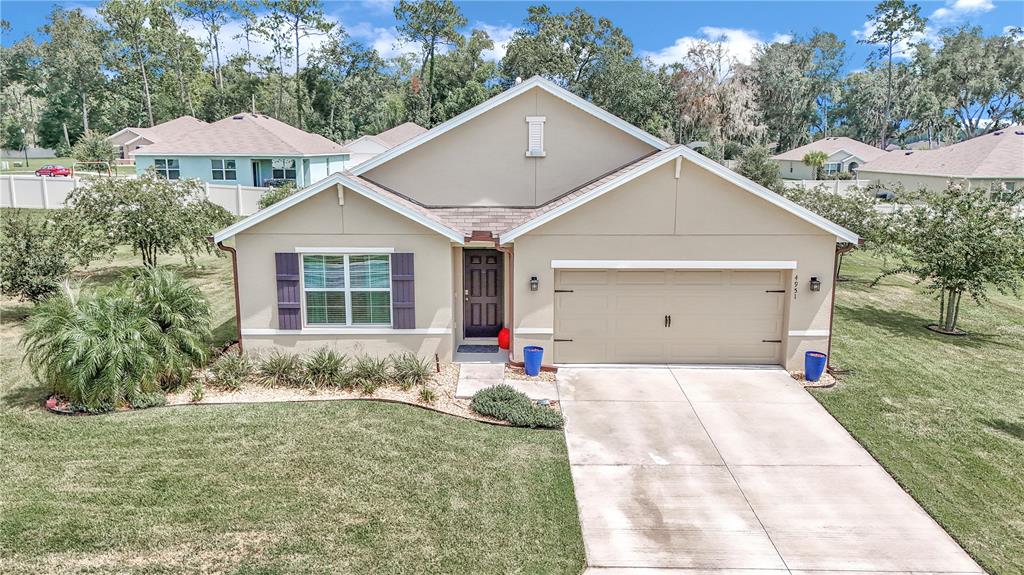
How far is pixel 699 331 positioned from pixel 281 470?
8222mm

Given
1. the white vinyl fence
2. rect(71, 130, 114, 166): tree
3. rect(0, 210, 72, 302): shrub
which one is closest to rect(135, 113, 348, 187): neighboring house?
the white vinyl fence

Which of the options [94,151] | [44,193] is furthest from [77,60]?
[44,193]

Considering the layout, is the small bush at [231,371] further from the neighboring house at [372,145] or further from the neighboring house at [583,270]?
the neighboring house at [372,145]

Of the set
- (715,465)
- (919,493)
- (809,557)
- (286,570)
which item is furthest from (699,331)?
(286,570)

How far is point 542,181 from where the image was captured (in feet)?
48.9

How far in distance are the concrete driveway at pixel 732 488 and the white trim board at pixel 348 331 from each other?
2.63 m

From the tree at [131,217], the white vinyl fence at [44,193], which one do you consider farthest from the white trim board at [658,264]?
the white vinyl fence at [44,193]

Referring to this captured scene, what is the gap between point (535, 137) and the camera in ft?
48.2

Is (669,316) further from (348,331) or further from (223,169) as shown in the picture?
(223,169)

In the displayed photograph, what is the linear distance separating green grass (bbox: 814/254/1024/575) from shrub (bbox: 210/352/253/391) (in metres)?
10.1

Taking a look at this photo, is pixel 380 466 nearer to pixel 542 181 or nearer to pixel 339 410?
pixel 339 410

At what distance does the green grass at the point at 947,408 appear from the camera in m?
8.20

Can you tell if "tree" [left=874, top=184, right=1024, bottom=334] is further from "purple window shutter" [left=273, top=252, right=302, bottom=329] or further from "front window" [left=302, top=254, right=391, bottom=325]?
"purple window shutter" [left=273, top=252, right=302, bottom=329]

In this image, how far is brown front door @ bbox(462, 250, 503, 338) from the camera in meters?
14.3
